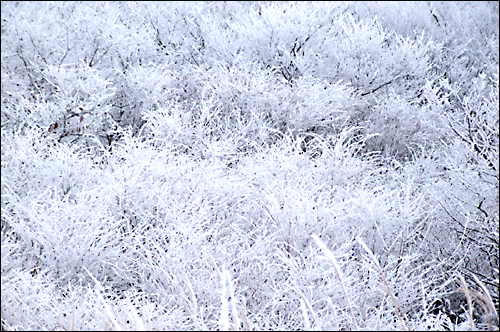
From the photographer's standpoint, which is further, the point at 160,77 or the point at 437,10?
the point at 437,10

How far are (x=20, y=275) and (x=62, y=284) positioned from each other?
19.2 inches

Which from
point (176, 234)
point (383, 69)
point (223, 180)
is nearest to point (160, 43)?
point (383, 69)

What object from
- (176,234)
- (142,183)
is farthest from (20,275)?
(142,183)

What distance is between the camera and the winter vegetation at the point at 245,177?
9.29ft

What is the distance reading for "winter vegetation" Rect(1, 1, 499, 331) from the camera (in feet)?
9.29

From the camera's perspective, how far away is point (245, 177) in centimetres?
427

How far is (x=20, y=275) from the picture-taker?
2680mm

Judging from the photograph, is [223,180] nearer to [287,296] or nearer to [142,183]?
[142,183]

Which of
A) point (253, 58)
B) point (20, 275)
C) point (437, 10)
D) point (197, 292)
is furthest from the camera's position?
point (437, 10)

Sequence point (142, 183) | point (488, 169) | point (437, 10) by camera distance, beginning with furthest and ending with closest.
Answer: point (437, 10)
point (142, 183)
point (488, 169)

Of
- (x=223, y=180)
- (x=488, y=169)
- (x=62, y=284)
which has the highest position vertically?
(x=488, y=169)

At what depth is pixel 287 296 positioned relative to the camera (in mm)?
2941

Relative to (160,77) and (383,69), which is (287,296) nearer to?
(160,77)

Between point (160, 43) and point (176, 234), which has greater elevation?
point (160, 43)
